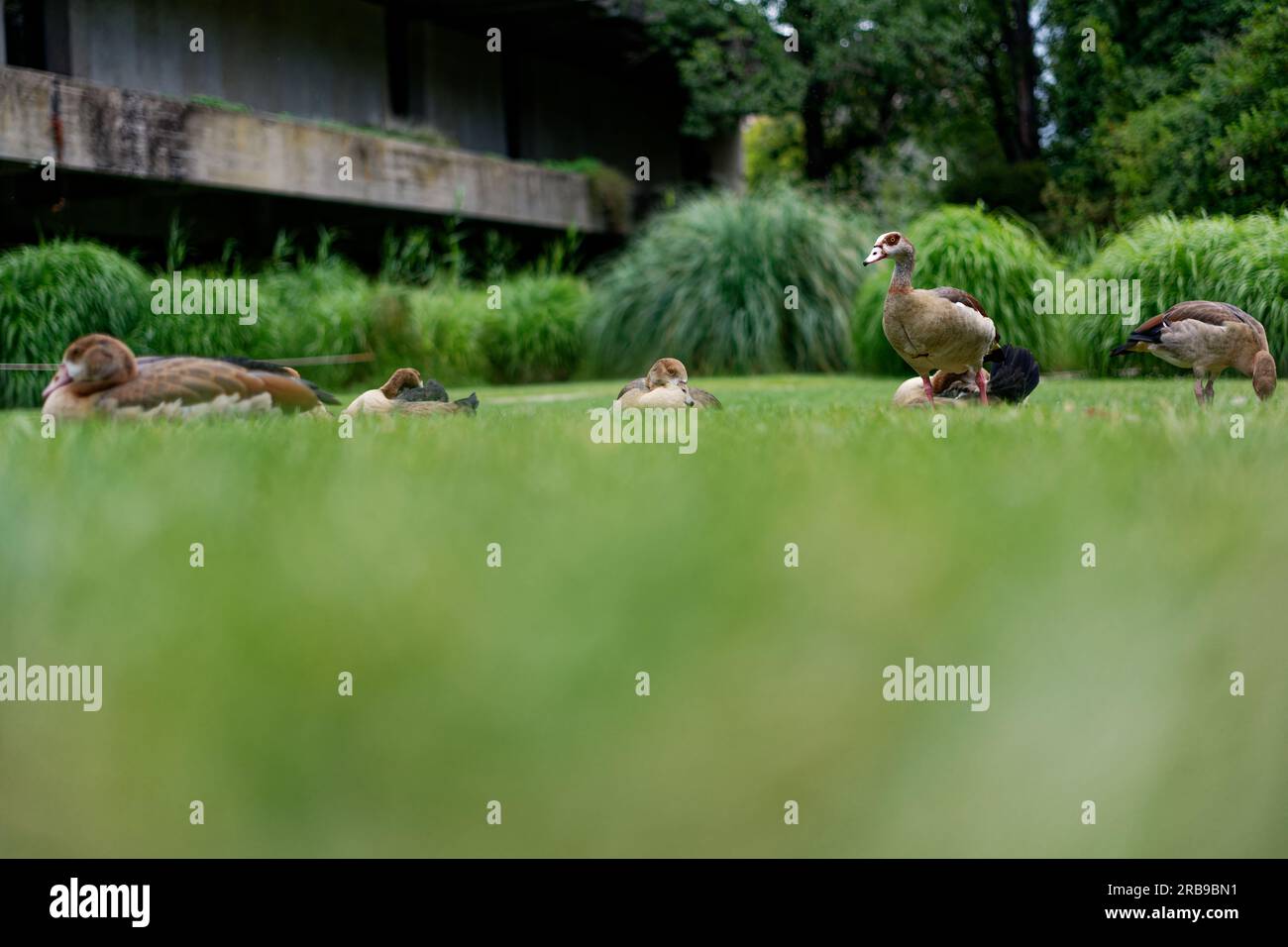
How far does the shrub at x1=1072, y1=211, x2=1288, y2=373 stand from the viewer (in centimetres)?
849

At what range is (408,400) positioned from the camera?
497 centimetres

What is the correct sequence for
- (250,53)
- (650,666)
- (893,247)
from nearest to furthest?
(650,666) → (893,247) → (250,53)

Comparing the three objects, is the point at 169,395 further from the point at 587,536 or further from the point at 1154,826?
the point at 1154,826

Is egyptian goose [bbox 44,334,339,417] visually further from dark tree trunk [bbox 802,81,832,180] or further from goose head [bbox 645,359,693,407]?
dark tree trunk [bbox 802,81,832,180]

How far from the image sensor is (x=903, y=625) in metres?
1.61

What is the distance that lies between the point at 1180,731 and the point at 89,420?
3.01 meters

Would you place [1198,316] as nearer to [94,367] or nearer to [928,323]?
[928,323]

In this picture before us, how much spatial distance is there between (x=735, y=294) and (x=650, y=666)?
36.6 ft

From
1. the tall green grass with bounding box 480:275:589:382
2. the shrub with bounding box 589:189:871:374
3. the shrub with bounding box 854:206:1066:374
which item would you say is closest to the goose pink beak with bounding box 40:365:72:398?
the tall green grass with bounding box 480:275:589:382

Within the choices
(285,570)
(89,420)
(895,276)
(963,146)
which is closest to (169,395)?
(89,420)

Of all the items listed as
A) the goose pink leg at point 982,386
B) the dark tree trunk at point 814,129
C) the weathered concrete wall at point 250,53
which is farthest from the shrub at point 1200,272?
the dark tree trunk at point 814,129

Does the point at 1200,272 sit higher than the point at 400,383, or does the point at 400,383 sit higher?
the point at 1200,272

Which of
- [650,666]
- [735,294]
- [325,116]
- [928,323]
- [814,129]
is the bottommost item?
[650,666]

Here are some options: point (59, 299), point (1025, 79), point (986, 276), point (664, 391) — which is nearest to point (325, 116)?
point (59, 299)
